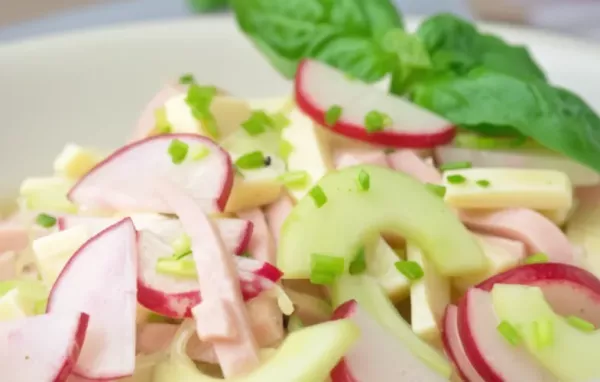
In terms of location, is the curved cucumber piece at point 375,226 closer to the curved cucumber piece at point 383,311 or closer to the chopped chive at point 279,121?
the curved cucumber piece at point 383,311

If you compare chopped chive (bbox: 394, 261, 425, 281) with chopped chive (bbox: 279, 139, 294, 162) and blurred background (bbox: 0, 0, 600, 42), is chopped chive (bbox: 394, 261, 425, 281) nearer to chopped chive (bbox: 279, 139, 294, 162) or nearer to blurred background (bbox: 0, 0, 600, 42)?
chopped chive (bbox: 279, 139, 294, 162)

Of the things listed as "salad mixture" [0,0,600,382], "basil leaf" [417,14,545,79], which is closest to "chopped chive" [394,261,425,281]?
"salad mixture" [0,0,600,382]

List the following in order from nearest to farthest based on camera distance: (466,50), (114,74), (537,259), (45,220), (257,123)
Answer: (537,259)
(45,220)
(257,123)
(466,50)
(114,74)

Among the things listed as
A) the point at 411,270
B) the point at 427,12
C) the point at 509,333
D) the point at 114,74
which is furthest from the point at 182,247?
the point at 427,12

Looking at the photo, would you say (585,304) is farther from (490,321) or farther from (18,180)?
(18,180)

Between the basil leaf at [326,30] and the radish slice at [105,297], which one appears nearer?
the radish slice at [105,297]

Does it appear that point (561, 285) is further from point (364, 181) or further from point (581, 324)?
point (364, 181)

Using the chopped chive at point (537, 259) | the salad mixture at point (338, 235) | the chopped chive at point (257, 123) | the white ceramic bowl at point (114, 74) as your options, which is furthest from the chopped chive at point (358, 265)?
the white ceramic bowl at point (114, 74)
